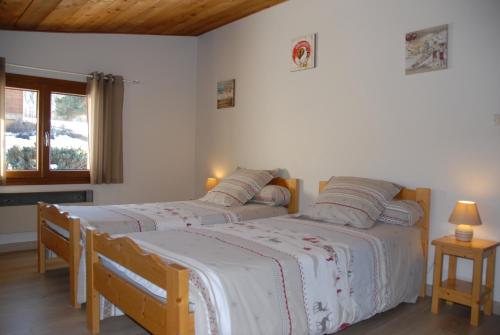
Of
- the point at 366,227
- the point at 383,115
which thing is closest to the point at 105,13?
the point at 383,115

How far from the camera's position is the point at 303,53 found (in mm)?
3752

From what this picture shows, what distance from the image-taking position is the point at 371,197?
9.32 ft

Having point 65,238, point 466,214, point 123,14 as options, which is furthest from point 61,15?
point 466,214

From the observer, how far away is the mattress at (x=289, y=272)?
5.48 ft

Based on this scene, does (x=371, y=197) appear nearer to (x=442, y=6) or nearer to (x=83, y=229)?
(x=442, y=6)

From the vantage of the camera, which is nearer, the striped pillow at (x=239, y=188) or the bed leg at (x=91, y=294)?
the bed leg at (x=91, y=294)

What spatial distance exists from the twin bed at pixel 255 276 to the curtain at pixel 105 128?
1.88 meters

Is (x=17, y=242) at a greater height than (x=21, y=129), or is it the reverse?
(x=21, y=129)

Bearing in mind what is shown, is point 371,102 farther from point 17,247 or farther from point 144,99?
point 17,247

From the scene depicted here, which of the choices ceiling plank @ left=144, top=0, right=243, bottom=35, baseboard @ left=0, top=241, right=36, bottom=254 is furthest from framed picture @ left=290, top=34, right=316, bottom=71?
baseboard @ left=0, top=241, right=36, bottom=254

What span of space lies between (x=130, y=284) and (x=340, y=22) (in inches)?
107

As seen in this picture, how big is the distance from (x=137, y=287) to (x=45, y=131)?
2.95 m

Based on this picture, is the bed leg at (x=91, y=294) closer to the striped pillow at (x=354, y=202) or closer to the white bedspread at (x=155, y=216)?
the white bedspread at (x=155, y=216)

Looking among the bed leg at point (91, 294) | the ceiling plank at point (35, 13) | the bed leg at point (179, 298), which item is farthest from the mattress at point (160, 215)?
the ceiling plank at point (35, 13)
